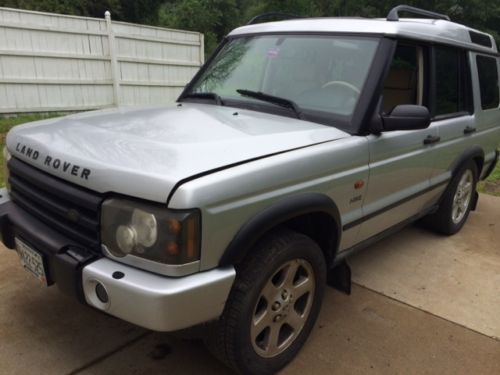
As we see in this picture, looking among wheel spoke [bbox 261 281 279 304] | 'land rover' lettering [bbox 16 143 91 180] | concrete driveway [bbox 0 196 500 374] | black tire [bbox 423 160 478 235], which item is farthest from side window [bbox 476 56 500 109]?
'land rover' lettering [bbox 16 143 91 180]

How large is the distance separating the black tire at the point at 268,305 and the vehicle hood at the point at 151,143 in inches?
20.0

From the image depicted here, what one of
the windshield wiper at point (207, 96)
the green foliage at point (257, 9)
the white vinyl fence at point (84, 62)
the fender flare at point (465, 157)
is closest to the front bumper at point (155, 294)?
the windshield wiper at point (207, 96)

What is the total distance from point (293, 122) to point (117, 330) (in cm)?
170

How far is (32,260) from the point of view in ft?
7.67

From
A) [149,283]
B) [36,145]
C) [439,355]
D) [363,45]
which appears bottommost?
[439,355]

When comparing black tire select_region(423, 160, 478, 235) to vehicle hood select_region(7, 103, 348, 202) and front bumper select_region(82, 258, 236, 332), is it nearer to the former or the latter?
vehicle hood select_region(7, 103, 348, 202)

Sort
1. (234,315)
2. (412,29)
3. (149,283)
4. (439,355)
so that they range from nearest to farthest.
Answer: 1. (149,283)
2. (234,315)
3. (439,355)
4. (412,29)

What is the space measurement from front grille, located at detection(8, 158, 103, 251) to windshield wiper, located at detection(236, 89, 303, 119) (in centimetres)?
146

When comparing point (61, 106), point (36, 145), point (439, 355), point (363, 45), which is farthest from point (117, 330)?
point (61, 106)

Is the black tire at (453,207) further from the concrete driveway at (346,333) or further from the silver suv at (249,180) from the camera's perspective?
the concrete driveway at (346,333)

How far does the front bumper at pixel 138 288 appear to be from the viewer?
6.19 ft

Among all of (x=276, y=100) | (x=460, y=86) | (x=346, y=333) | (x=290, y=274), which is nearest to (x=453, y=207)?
(x=460, y=86)

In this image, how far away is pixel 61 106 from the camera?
30.5 feet

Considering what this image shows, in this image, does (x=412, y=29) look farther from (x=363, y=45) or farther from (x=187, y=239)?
(x=187, y=239)
